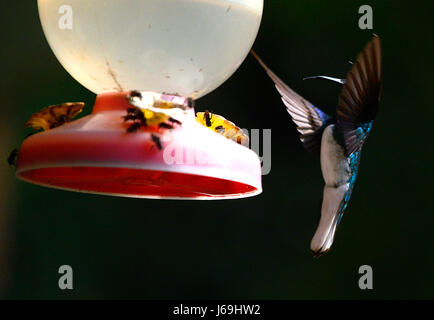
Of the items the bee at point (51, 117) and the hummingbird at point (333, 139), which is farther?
the hummingbird at point (333, 139)

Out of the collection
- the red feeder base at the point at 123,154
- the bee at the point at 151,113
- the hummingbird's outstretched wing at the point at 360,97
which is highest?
the hummingbird's outstretched wing at the point at 360,97

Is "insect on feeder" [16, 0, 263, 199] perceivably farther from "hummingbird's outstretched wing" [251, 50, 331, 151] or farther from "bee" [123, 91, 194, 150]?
"hummingbird's outstretched wing" [251, 50, 331, 151]

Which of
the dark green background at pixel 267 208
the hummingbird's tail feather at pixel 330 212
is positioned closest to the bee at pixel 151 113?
the hummingbird's tail feather at pixel 330 212

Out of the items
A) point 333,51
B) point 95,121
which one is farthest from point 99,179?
point 333,51

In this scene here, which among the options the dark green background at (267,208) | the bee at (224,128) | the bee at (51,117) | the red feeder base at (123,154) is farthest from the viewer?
the dark green background at (267,208)

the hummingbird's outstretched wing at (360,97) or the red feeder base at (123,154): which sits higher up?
the hummingbird's outstretched wing at (360,97)

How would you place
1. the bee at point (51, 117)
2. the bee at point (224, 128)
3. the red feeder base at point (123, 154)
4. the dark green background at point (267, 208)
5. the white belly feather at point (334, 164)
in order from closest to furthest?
the red feeder base at point (123, 154), the bee at point (51, 117), the bee at point (224, 128), the white belly feather at point (334, 164), the dark green background at point (267, 208)

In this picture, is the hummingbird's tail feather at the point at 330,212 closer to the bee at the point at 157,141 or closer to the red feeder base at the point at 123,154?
the red feeder base at the point at 123,154
